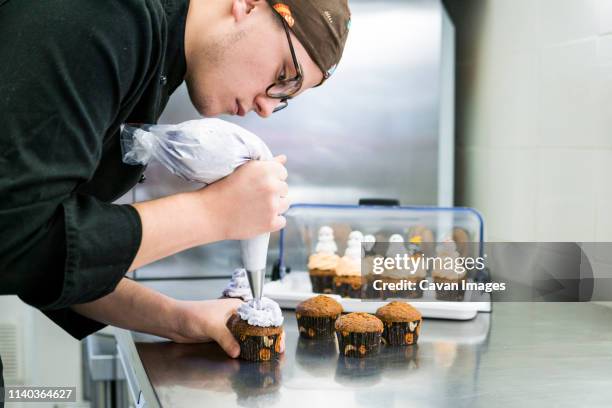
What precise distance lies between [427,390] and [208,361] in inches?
13.7

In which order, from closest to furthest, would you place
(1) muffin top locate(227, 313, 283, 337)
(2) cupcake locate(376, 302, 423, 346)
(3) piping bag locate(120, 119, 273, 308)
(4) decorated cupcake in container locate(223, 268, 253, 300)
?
(3) piping bag locate(120, 119, 273, 308) < (1) muffin top locate(227, 313, 283, 337) < (2) cupcake locate(376, 302, 423, 346) < (4) decorated cupcake in container locate(223, 268, 253, 300)

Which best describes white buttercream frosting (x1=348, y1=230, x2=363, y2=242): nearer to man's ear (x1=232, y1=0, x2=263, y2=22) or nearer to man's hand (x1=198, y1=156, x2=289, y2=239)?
man's hand (x1=198, y1=156, x2=289, y2=239)

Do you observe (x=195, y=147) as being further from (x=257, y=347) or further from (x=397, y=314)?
(x=397, y=314)

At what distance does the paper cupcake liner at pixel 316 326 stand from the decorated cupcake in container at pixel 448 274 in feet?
1.11

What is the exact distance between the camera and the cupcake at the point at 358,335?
3.98 ft

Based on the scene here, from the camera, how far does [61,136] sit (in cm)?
82

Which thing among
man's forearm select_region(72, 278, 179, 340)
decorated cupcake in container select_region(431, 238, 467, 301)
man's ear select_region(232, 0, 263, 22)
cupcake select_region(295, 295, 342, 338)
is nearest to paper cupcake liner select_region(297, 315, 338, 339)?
cupcake select_region(295, 295, 342, 338)

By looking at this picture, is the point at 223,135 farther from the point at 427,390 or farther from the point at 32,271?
the point at 427,390

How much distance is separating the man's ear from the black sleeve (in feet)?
0.48

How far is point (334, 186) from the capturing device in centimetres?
217

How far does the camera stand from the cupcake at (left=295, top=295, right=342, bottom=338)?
4.34 feet

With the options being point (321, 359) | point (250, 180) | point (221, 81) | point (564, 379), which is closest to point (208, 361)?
point (321, 359)

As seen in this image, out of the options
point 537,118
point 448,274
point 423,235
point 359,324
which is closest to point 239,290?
point 359,324

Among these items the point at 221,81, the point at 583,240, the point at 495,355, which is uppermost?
the point at 221,81
